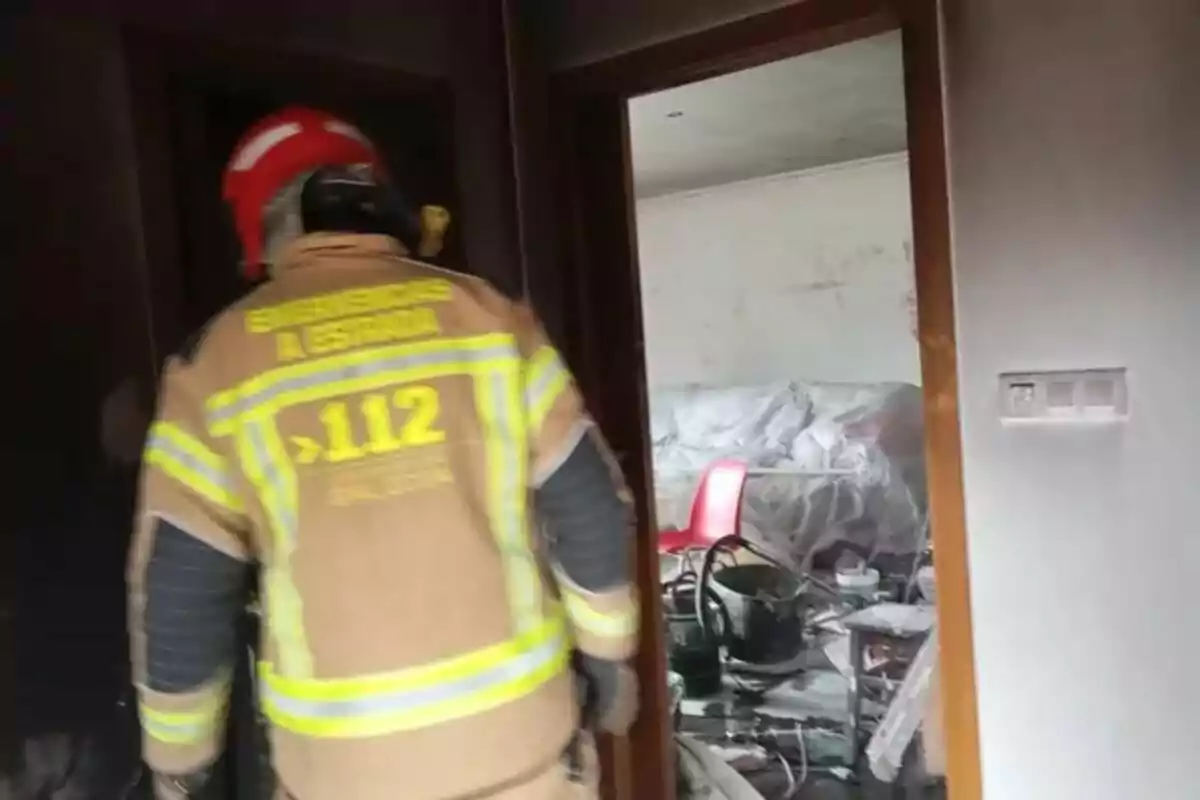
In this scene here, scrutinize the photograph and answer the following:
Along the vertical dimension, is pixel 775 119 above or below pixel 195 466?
above

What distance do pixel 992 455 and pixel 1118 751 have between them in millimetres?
498

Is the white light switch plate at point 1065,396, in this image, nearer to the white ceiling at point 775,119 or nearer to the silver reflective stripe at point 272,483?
the white ceiling at point 775,119

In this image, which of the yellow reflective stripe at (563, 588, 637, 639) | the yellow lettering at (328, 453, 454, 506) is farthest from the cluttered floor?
the yellow lettering at (328, 453, 454, 506)

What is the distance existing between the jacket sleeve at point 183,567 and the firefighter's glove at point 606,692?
483 mm

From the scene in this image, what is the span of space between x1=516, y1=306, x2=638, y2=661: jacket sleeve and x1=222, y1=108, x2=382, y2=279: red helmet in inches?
12.5

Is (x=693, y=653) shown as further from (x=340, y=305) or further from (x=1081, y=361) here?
(x=340, y=305)

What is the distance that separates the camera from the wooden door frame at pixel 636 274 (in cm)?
195

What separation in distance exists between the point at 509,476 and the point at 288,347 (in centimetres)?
31

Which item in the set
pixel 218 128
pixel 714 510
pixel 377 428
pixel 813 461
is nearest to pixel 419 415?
pixel 377 428

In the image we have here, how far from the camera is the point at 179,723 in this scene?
4.58 ft

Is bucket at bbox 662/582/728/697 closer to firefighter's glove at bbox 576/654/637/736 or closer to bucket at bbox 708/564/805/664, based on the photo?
bucket at bbox 708/564/805/664

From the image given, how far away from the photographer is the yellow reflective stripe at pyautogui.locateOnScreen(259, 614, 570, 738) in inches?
53.0

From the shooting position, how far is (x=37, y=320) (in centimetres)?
171

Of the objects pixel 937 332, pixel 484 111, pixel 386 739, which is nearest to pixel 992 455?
pixel 937 332
